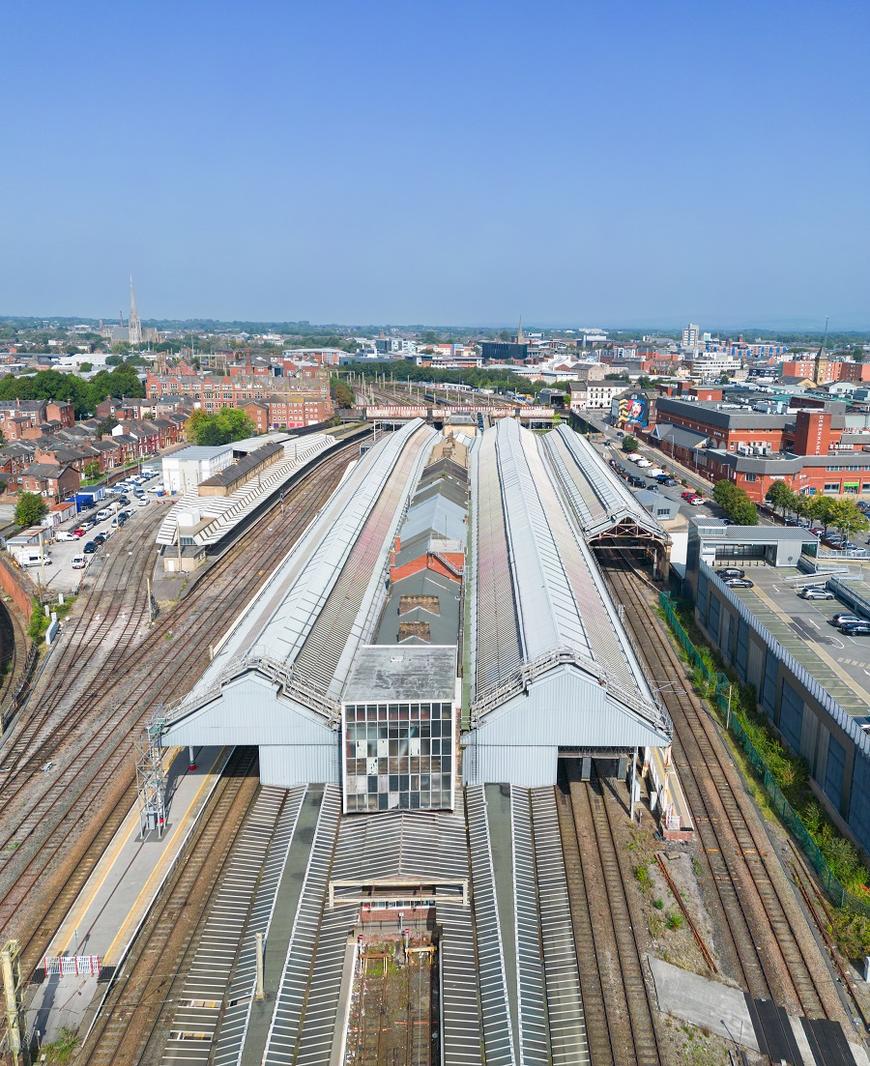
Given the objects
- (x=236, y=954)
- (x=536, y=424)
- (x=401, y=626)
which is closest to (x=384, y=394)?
(x=536, y=424)

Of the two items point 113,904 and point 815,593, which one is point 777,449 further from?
point 113,904

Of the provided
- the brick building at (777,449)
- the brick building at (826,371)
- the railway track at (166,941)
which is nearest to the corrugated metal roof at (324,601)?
the railway track at (166,941)

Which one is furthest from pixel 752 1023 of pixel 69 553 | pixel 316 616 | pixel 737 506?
pixel 69 553

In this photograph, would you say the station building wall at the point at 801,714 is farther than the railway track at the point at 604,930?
Yes

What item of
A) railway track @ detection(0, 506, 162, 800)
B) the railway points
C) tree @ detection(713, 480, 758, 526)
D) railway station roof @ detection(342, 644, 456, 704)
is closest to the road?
tree @ detection(713, 480, 758, 526)

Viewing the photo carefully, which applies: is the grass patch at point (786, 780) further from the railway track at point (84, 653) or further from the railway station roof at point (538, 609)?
the railway track at point (84, 653)
